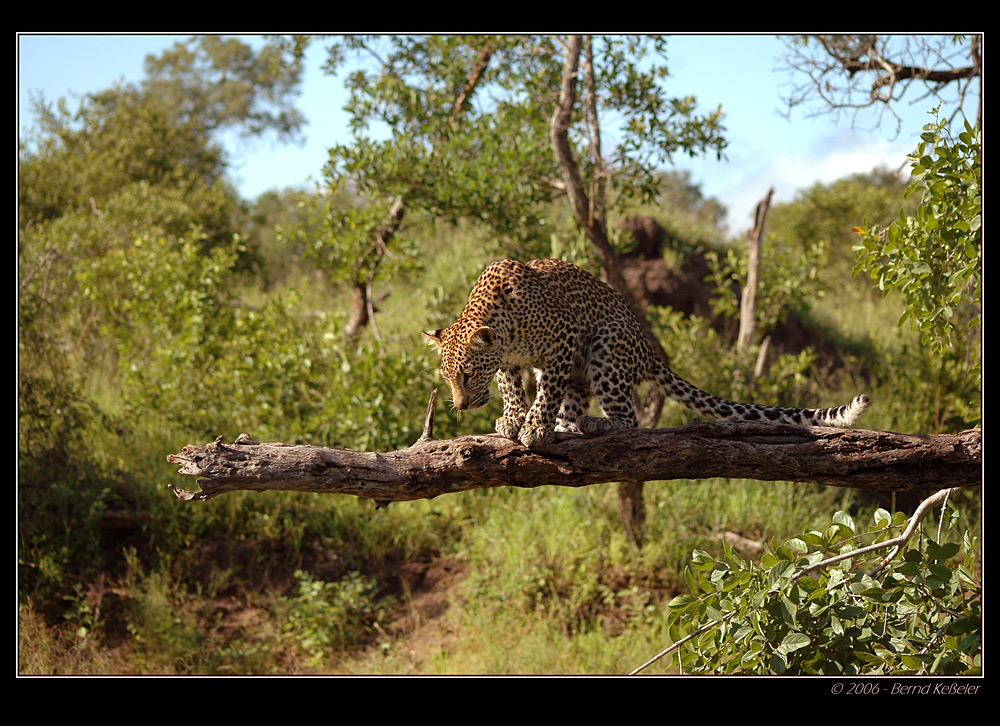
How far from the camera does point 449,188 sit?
331 inches

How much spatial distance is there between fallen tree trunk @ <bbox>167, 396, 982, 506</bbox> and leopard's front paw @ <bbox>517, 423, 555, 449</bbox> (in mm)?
38

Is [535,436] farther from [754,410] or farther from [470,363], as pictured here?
[754,410]

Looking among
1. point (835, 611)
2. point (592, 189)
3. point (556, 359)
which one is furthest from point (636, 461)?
point (592, 189)

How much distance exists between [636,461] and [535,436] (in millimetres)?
540

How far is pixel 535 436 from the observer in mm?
4457

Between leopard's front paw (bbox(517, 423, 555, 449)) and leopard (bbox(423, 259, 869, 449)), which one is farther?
leopard (bbox(423, 259, 869, 449))

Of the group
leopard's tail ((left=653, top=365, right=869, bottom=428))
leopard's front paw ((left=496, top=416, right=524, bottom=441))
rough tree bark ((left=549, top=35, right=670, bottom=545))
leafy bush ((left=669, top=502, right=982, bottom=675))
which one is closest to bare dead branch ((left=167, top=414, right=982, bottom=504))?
leopard's front paw ((left=496, top=416, right=524, bottom=441))

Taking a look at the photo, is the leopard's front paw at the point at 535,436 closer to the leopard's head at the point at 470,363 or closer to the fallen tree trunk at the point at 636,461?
the fallen tree trunk at the point at 636,461

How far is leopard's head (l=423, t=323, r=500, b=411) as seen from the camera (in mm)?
4773

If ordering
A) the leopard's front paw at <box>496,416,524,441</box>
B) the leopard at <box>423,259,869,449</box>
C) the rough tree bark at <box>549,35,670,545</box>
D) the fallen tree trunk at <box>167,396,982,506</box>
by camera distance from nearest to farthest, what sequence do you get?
the fallen tree trunk at <box>167,396,982,506</box>, the leopard's front paw at <box>496,416,524,441</box>, the leopard at <box>423,259,869,449</box>, the rough tree bark at <box>549,35,670,545</box>

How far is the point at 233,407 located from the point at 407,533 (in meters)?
2.64

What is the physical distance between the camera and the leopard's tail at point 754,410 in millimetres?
4492

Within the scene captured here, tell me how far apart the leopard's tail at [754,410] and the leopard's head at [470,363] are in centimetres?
132

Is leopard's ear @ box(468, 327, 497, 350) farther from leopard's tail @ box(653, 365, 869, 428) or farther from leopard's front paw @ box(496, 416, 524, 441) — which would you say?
leopard's tail @ box(653, 365, 869, 428)
